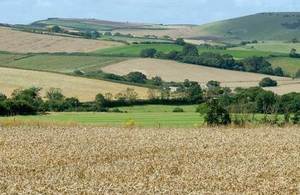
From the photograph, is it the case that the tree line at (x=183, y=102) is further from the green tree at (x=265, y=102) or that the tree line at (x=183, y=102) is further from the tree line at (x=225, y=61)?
the tree line at (x=225, y=61)

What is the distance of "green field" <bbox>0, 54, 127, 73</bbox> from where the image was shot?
114562 millimetres

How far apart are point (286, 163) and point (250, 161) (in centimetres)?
168

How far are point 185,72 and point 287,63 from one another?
84.9 ft

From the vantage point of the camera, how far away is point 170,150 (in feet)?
112

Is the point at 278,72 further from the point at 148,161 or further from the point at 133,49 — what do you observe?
the point at 148,161

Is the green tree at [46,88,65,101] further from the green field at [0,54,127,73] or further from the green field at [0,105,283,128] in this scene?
the green field at [0,54,127,73]

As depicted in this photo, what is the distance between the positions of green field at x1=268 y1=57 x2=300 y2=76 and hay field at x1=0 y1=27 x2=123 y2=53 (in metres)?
31.5

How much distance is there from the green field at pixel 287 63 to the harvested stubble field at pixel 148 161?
80.9 m

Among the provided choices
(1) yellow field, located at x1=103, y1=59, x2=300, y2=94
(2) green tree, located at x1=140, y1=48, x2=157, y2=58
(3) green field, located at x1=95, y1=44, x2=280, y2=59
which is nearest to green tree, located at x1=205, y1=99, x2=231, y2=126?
(1) yellow field, located at x1=103, y1=59, x2=300, y2=94

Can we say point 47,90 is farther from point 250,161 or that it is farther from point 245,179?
point 245,179

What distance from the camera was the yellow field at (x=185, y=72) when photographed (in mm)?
106162

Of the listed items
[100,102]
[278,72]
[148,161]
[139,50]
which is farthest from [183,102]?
[139,50]

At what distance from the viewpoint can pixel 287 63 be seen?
12988 cm

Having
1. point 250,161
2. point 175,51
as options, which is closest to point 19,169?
point 250,161
